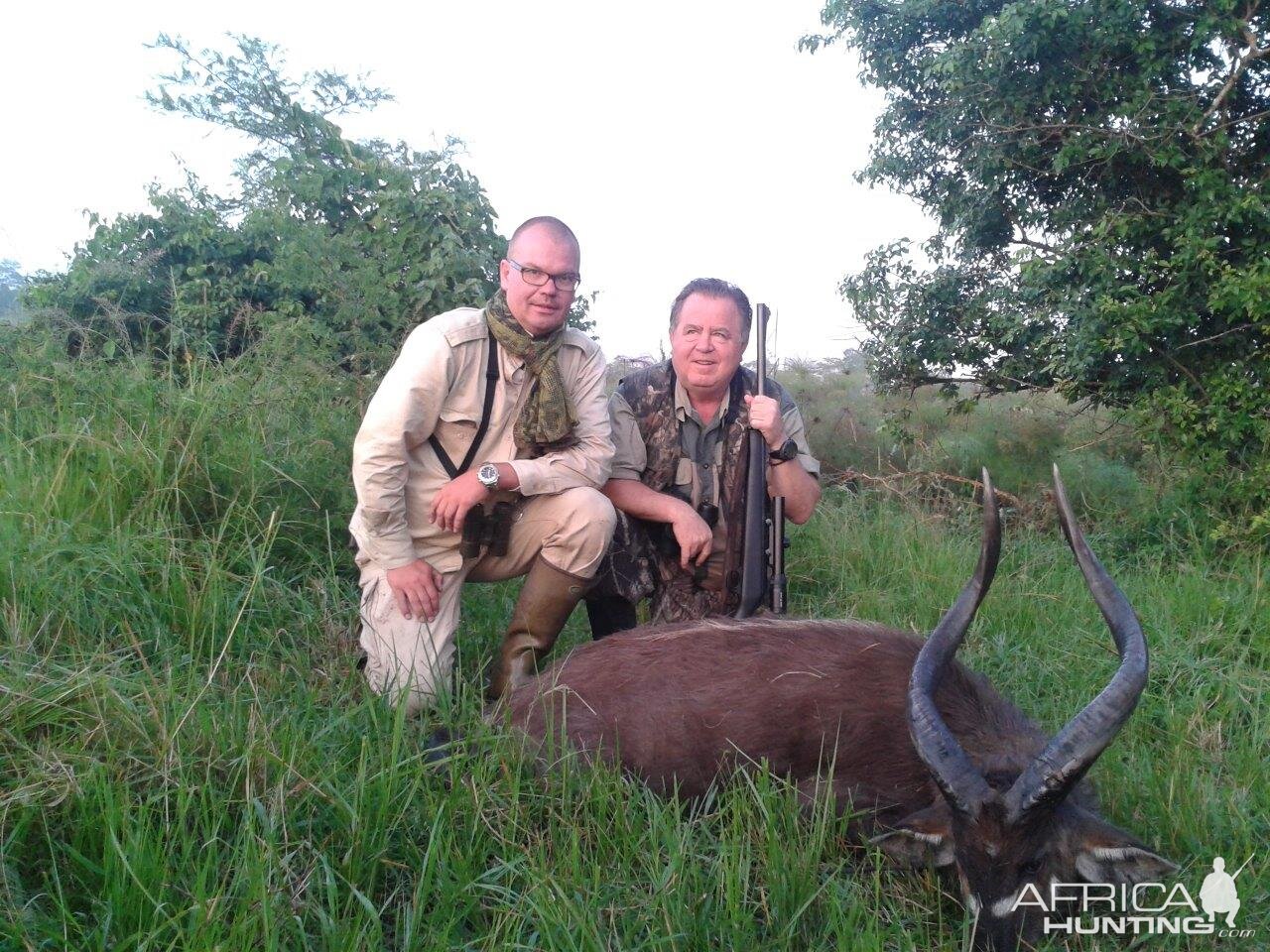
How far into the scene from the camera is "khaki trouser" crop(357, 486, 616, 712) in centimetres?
395

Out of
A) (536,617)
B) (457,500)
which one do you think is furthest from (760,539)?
(457,500)

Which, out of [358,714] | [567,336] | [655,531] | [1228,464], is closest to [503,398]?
[567,336]

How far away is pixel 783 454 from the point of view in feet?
15.4

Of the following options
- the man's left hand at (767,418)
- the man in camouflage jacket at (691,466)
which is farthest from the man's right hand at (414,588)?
the man's left hand at (767,418)

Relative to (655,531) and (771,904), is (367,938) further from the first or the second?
(655,531)

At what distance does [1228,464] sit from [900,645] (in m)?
3.98

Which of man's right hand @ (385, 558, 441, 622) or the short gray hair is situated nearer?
man's right hand @ (385, 558, 441, 622)

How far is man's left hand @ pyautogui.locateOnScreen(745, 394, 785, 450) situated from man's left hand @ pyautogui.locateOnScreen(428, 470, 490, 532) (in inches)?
52.0

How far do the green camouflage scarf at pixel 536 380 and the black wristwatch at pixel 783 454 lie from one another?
1024 millimetres

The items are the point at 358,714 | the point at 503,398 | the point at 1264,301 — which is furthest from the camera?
the point at 1264,301

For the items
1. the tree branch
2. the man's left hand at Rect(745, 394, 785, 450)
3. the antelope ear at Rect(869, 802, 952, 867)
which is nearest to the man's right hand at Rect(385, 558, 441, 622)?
the man's left hand at Rect(745, 394, 785, 450)

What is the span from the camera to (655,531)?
5004 millimetres

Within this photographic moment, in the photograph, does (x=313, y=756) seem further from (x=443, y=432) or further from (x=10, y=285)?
(x=10, y=285)

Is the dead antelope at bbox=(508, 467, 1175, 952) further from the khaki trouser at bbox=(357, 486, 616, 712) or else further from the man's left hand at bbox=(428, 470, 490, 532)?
the man's left hand at bbox=(428, 470, 490, 532)
